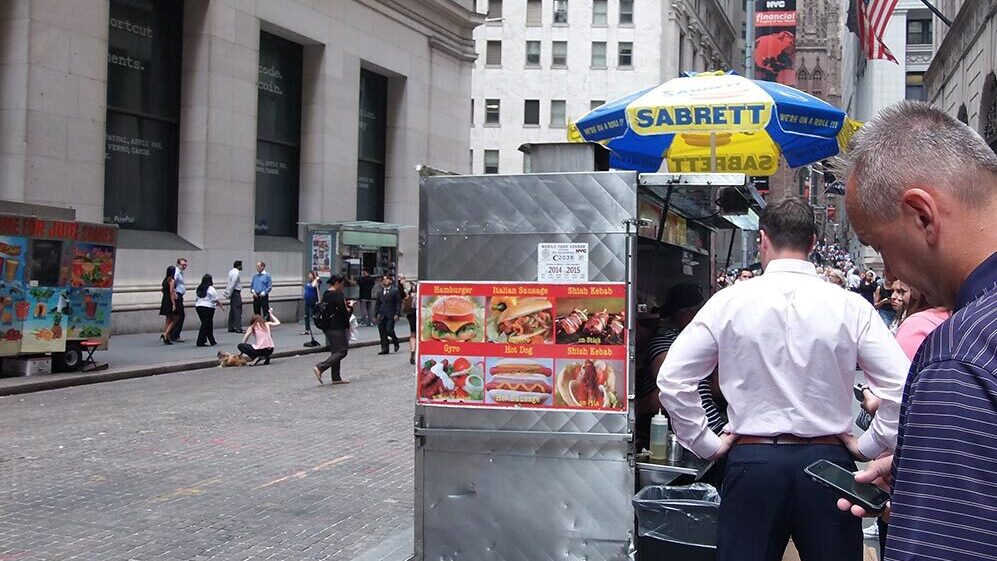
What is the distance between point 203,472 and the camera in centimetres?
943

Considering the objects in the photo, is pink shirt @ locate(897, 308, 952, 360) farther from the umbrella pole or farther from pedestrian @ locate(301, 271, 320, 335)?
pedestrian @ locate(301, 271, 320, 335)

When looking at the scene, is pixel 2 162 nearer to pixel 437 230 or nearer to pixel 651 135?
pixel 651 135

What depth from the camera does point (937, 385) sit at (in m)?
1.56

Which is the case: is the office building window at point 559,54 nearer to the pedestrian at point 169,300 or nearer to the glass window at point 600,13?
the glass window at point 600,13

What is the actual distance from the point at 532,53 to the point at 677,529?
216 ft

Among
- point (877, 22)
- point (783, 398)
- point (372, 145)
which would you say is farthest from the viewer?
point (372, 145)

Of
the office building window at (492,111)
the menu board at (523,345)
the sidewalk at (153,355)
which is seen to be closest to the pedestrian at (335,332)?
the sidewalk at (153,355)

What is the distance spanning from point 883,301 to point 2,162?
58.4 ft

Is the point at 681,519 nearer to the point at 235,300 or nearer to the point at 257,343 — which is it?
the point at 257,343

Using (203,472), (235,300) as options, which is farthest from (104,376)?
(235,300)

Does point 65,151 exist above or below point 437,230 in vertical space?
above

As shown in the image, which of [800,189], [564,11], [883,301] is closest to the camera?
[883,301]

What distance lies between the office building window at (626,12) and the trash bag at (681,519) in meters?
65.2

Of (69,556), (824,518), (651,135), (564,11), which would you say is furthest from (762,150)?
(564,11)
